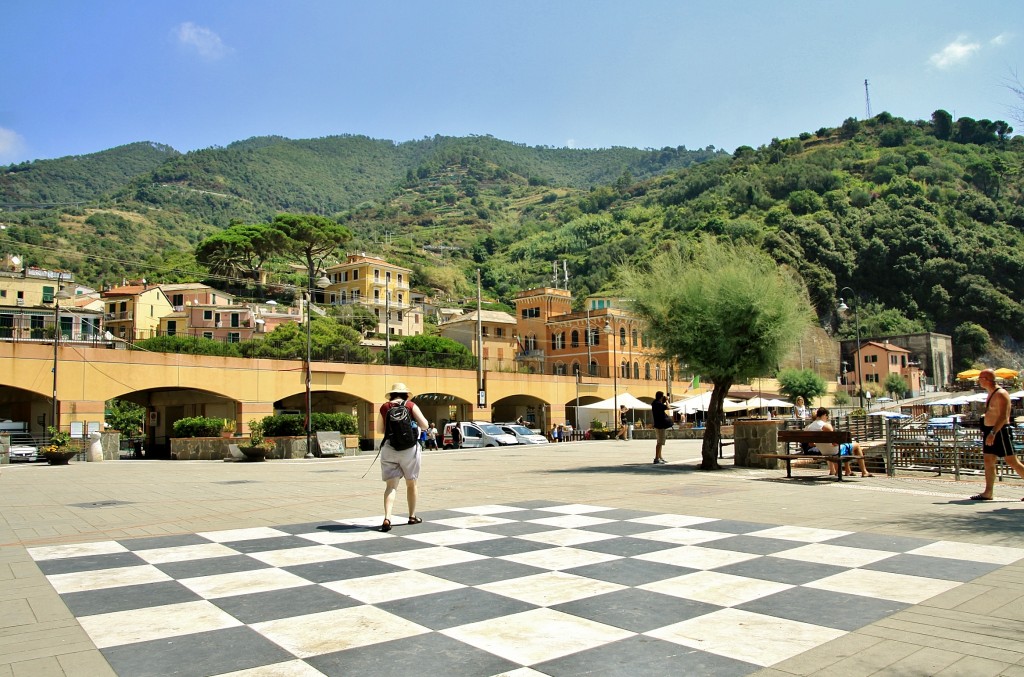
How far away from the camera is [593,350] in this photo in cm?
6719

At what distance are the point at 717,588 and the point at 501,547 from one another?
2.28m

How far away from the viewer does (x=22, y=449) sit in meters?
31.2

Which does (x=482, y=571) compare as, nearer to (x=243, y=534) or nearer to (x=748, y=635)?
(x=748, y=635)

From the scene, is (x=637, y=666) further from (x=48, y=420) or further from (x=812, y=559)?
(x=48, y=420)

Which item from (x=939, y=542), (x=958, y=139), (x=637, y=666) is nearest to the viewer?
(x=637, y=666)

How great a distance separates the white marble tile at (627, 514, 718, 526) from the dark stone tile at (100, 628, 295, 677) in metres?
5.03

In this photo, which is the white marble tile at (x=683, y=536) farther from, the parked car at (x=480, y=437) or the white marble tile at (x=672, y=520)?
the parked car at (x=480, y=437)

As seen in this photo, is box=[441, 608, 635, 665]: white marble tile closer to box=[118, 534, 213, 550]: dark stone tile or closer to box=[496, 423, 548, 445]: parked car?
box=[118, 534, 213, 550]: dark stone tile

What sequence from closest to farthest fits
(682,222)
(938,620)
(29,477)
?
(938,620) → (29,477) → (682,222)

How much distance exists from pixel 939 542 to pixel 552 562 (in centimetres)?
359

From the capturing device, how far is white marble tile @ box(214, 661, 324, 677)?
362 cm

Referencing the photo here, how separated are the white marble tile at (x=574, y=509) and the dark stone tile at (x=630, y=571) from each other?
302 cm

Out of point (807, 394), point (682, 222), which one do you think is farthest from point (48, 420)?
point (682, 222)

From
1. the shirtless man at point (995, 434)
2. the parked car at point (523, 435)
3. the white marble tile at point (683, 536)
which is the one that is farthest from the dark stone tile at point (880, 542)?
the parked car at point (523, 435)
